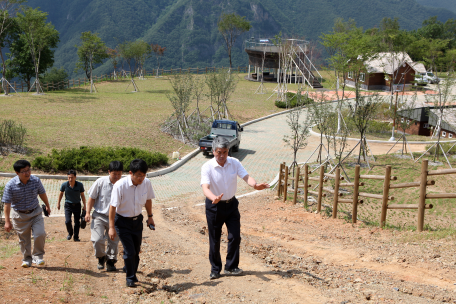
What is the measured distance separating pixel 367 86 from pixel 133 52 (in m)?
30.5

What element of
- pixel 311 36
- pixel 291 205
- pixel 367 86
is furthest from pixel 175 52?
pixel 291 205

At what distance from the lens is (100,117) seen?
25.2m

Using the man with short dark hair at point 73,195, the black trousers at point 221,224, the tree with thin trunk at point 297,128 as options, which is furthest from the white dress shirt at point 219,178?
the tree with thin trunk at point 297,128

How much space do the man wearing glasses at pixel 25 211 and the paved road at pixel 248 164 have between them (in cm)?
628

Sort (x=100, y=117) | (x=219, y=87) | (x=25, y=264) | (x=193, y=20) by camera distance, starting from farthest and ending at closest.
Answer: (x=193, y=20) < (x=219, y=87) < (x=100, y=117) < (x=25, y=264)

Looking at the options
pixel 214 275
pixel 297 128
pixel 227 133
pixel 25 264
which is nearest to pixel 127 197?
pixel 214 275

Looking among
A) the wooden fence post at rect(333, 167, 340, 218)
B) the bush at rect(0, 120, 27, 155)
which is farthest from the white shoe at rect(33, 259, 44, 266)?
the bush at rect(0, 120, 27, 155)

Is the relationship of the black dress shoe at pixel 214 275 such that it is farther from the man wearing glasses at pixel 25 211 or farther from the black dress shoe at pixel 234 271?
the man wearing glasses at pixel 25 211

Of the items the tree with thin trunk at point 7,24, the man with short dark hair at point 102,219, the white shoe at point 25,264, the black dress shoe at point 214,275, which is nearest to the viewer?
the black dress shoe at point 214,275

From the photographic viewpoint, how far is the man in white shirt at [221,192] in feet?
17.5

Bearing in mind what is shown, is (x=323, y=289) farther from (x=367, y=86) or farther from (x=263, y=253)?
(x=367, y=86)

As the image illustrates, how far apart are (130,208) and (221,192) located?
1.24 metres

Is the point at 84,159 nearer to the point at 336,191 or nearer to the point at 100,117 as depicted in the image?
the point at 100,117

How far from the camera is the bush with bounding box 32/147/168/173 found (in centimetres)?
1543
